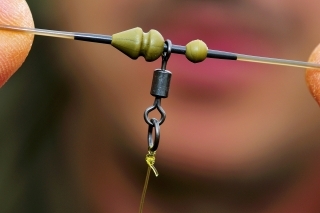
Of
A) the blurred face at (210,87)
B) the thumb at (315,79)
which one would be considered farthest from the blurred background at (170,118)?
the thumb at (315,79)

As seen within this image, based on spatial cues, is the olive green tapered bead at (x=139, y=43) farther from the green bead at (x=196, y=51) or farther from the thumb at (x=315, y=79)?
the thumb at (x=315, y=79)

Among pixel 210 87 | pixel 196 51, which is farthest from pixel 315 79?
pixel 210 87

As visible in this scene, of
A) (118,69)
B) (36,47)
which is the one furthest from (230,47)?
(36,47)

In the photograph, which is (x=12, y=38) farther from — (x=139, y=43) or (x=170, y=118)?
(x=170, y=118)

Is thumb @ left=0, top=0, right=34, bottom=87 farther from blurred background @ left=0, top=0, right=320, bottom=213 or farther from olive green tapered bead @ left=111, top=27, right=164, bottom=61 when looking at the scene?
blurred background @ left=0, top=0, right=320, bottom=213

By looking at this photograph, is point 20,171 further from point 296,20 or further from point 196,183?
point 296,20
